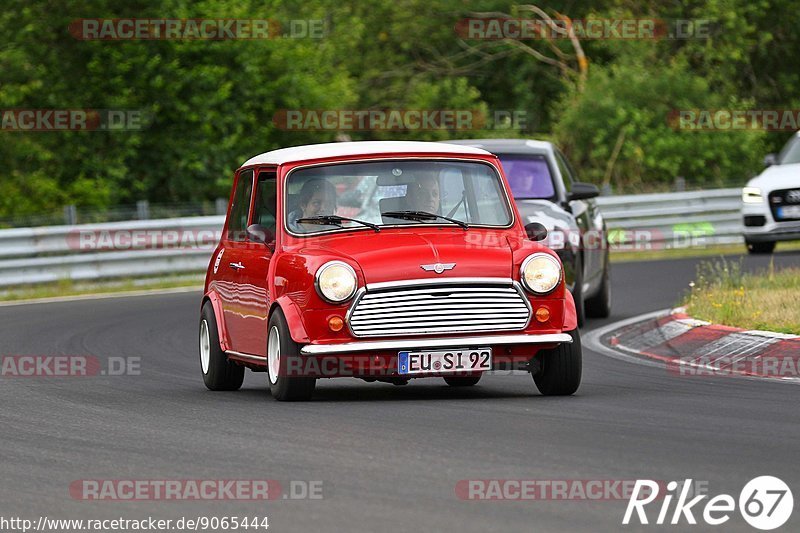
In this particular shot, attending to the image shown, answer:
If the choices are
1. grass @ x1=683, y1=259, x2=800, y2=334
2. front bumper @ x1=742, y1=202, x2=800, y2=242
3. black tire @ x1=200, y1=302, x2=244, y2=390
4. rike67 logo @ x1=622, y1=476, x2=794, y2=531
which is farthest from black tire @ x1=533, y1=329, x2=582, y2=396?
front bumper @ x1=742, y1=202, x2=800, y2=242

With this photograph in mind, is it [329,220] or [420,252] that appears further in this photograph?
[329,220]

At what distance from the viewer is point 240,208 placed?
1227cm

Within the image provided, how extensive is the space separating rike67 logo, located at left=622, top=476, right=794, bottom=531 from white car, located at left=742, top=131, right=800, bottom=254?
738 inches

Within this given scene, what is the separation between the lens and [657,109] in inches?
1494

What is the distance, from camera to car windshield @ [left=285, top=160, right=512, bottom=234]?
36.4 feet

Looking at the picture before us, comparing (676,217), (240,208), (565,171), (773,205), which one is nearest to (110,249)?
(565,171)

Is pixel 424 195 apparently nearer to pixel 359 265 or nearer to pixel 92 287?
pixel 359 265

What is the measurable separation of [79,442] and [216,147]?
2633cm

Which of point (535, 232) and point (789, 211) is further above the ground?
point (535, 232)

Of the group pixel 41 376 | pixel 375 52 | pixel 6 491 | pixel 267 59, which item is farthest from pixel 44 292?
pixel 375 52

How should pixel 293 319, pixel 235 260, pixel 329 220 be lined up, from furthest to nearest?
1. pixel 235 260
2. pixel 329 220
3. pixel 293 319

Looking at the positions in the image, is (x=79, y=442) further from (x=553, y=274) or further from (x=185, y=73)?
(x=185, y=73)

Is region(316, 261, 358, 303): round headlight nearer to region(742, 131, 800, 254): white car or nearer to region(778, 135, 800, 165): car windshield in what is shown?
region(742, 131, 800, 254): white car

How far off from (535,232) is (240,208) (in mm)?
2203
